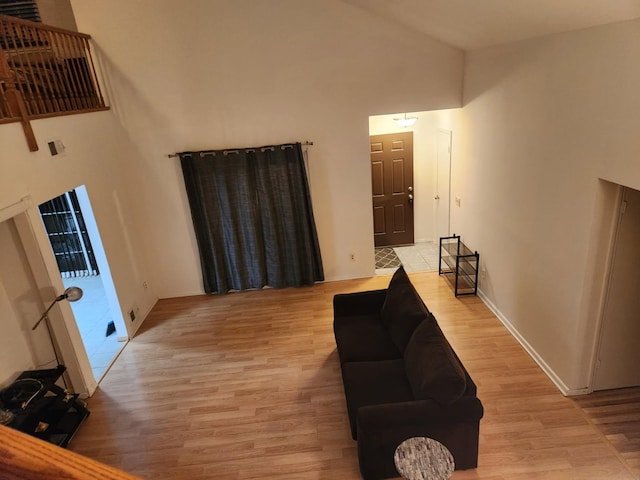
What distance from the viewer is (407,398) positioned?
9.21 ft

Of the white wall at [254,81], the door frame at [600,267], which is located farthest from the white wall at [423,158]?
the door frame at [600,267]

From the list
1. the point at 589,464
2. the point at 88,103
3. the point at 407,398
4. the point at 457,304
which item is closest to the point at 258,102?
the point at 88,103

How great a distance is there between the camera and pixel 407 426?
2.50m

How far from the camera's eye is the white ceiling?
91.5 inches

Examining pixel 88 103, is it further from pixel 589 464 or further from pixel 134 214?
pixel 589 464

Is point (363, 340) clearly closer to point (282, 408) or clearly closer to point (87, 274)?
point (282, 408)

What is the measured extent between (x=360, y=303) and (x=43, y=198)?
2971 mm

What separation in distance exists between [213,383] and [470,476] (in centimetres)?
231

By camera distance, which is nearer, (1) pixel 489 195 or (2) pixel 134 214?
(1) pixel 489 195

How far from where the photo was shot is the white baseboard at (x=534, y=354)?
10.7ft

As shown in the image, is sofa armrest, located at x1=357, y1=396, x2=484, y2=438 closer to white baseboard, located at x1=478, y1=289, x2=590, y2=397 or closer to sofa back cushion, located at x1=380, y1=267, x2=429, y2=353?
sofa back cushion, located at x1=380, y1=267, x2=429, y2=353

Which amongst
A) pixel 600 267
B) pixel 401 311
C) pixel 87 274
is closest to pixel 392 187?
pixel 401 311

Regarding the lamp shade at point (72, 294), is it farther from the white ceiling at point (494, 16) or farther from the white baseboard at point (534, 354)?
the white baseboard at point (534, 354)

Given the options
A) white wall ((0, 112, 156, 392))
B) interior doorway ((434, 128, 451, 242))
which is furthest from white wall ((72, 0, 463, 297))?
interior doorway ((434, 128, 451, 242))
